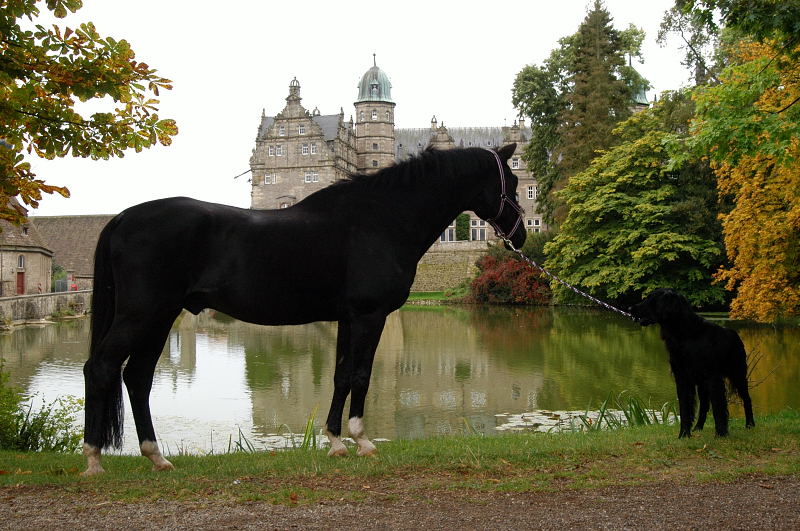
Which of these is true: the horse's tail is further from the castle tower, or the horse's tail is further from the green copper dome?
the green copper dome

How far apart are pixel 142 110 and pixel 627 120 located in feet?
88.6

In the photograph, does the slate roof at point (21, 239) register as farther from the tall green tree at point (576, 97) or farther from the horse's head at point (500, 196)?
the horse's head at point (500, 196)

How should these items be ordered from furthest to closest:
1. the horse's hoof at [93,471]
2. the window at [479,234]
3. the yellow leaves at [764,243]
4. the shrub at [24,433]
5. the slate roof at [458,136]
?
1. the slate roof at [458,136]
2. the window at [479,234]
3. the yellow leaves at [764,243]
4. the shrub at [24,433]
5. the horse's hoof at [93,471]

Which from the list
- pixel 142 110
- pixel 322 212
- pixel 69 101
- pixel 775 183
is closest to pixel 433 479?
pixel 322 212

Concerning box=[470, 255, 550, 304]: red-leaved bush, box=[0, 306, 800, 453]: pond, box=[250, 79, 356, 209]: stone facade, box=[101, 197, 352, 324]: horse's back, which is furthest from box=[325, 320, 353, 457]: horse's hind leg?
box=[250, 79, 356, 209]: stone facade

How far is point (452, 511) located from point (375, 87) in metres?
61.6

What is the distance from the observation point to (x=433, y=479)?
425 centimetres

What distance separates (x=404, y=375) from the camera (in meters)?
14.5

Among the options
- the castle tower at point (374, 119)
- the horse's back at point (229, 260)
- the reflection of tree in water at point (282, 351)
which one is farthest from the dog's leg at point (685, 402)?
the castle tower at point (374, 119)

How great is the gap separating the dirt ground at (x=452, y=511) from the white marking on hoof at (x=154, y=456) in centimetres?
67

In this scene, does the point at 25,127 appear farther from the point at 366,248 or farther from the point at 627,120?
the point at 627,120

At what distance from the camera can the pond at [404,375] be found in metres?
9.95

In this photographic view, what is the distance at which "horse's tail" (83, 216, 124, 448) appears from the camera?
4.50 meters

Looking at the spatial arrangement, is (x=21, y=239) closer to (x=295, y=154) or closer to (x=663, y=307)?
(x=295, y=154)
